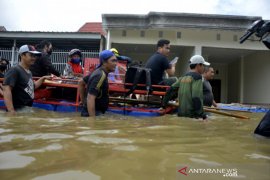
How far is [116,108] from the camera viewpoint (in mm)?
6078

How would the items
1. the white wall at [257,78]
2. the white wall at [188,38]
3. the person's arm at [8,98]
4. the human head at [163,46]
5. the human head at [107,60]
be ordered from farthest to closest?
the white wall at [257,78] < the white wall at [188,38] < the human head at [163,46] < the person's arm at [8,98] < the human head at [107,60]

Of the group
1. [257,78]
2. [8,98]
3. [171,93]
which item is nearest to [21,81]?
[8,98]

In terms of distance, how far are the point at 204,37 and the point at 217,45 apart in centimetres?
67

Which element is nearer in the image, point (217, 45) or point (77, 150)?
point (77, 150)

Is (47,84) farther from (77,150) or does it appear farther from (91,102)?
(77,150)

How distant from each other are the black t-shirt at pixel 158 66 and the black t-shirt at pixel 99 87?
1.76 metres

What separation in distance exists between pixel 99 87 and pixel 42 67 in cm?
263

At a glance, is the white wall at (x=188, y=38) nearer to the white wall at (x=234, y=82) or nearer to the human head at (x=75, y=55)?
the white wall at (x=234, y=82)

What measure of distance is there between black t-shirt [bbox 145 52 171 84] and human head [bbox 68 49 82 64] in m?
1.66

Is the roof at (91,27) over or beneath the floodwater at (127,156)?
over

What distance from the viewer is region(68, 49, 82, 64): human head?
7191 millimetres

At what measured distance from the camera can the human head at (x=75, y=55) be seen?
7.19 m

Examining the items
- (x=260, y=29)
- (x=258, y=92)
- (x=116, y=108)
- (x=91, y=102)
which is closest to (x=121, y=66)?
(x=116, y=108)

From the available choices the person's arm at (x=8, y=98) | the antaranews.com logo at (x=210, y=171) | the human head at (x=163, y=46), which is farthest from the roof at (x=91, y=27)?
the antaranews.com logo at (x=210, y=171)
